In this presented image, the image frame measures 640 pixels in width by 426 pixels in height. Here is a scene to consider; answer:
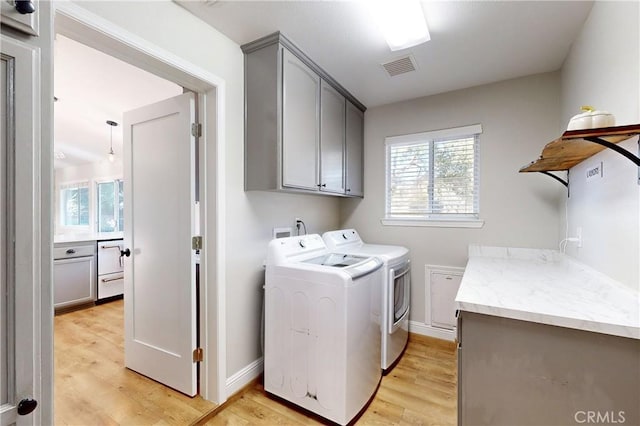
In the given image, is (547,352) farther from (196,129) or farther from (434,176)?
(196,129)

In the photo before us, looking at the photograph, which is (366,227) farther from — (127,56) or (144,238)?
(127,56)

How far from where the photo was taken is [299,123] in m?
2.07

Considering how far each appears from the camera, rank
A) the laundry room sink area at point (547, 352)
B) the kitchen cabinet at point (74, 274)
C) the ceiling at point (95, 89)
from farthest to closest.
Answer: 1. the kitchen cabinet at point (74, 274)
2. the ceiling at point (95, 89)
3. the laundry room sink area at point (547, 352)

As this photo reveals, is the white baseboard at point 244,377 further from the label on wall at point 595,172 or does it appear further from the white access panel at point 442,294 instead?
the label on wall at point 595,172

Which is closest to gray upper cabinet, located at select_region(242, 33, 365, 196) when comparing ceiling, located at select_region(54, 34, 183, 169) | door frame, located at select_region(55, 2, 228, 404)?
door frame, located at select_region(55, 2, 228, 404)

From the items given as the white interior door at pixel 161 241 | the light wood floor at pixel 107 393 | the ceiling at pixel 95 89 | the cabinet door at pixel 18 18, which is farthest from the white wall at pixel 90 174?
the cabinet door at pixel 18 18

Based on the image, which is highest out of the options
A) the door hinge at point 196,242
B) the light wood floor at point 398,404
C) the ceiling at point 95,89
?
the ceiling at point 95,89

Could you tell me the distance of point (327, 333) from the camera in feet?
5.55

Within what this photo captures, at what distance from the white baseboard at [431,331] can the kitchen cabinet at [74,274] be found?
13.2ft

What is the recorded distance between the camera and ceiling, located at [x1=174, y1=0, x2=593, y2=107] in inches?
63.0

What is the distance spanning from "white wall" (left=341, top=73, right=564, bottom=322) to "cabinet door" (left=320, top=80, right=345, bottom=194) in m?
0.68

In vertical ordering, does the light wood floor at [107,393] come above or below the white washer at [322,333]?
below

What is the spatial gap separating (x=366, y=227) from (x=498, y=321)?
80.8 inches

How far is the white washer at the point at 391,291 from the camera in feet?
7.16
